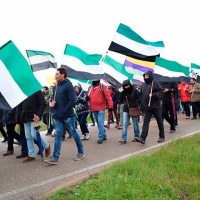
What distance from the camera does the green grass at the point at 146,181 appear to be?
4.25m

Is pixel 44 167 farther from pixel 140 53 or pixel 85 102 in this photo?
pixel 140 53

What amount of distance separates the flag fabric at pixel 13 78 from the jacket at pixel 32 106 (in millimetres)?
1199

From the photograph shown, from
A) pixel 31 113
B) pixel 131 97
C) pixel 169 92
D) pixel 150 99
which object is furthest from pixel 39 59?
pixel 169 92

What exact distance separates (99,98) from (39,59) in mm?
2320

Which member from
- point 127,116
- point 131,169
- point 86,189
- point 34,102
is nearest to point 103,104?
point 127,116

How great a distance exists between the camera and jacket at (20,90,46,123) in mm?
6625

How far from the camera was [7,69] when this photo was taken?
17.3 ft

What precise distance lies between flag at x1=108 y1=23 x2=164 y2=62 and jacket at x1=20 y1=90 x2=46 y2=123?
8.95 ft

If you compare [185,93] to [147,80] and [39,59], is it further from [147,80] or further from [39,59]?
[39,59]

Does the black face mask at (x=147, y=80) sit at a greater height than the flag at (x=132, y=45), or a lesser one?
lesser

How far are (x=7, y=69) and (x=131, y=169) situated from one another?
2526mm

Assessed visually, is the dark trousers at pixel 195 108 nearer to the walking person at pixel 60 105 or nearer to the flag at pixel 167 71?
the flag at pixel 167 71

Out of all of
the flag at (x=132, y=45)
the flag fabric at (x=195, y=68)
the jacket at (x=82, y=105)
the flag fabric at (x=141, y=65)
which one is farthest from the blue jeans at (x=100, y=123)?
the flag fabric at (x=195, y=68)

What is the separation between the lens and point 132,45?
28.8 feet
